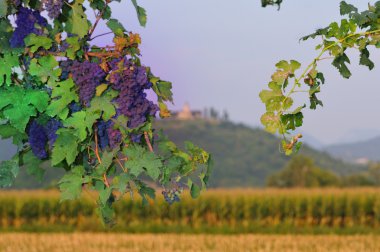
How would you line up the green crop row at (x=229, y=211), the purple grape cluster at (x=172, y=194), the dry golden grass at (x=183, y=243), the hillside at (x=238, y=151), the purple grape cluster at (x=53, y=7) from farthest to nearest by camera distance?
1. the hillside at (x=238, y=151)
2. the green crop row at (x=229, y=211)
3. the dry golden grass at (x=183, y=243)
4. the purple grape cluster at (x=53, y=7)
5. the purple grape cluster at (x=172, y=194)

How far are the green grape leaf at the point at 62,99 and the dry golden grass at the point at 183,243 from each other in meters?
11.0

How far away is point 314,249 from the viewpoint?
15.8 metres

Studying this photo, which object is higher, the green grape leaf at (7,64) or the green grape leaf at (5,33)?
the green grape leaf at (5,33)

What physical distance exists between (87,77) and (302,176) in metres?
44.4

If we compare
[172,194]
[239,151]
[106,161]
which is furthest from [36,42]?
[239,151]

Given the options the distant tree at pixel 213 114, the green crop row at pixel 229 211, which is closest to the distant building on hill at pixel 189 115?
the distant tree at pixel 213 114

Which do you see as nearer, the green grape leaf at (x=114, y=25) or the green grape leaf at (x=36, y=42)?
the green grape leaf at (x=36, y=42)

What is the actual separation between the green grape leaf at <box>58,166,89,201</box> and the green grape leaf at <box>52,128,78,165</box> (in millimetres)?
116

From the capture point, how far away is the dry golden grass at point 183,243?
15547 mm

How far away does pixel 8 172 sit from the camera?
498cm

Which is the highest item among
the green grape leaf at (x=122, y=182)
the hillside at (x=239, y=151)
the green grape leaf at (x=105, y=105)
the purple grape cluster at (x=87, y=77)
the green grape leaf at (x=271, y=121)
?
the hillside at (x=239, y=151)

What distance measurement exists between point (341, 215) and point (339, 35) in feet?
65.7

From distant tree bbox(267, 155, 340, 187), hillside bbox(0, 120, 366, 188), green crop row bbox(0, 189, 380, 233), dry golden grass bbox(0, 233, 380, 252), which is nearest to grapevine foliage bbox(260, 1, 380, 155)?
dry golden grass bbox(0, 233, 380, 252)

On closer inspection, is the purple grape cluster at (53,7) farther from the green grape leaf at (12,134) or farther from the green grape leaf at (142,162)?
the green grape leaf at (142,162)
